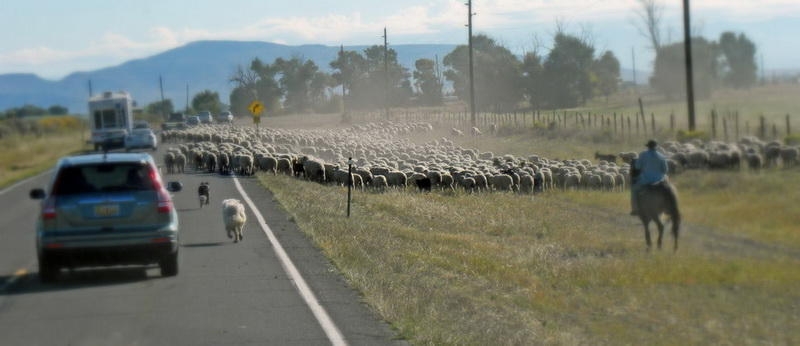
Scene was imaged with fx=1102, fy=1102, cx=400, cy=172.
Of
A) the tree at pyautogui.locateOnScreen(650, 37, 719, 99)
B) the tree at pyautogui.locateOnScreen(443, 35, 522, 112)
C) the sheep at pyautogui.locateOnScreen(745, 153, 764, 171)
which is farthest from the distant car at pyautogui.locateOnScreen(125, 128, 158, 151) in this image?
the tree at pyautogui.locateOnScreen(650, 37, 719, 99)

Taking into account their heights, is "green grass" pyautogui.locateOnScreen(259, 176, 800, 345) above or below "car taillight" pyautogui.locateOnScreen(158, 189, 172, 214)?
below

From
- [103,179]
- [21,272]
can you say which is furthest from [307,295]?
[21,272]

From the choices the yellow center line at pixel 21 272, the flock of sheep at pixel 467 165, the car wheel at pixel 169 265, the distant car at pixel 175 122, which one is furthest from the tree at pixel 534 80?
the car wheel at pixel 169 265

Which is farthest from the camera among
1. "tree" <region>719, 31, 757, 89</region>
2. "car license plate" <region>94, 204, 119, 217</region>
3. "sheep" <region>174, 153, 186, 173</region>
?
"sheep" <region>174, 153, 186, 173</region>

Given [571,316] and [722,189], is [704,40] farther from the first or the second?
[571,316]

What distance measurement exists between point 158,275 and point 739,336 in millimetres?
7398

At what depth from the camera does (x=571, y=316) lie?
1385 centimetres

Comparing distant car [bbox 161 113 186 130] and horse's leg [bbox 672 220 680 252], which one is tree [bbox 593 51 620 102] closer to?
horse's leg [bbox 672 220 680 252]

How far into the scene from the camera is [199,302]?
1234cm

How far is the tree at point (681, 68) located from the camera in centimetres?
1870

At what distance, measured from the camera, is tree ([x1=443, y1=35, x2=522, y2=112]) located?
76.0 metres

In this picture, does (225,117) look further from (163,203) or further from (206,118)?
(163,203)

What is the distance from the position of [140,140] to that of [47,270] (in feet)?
155

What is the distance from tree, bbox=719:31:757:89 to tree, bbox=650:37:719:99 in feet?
0.90
